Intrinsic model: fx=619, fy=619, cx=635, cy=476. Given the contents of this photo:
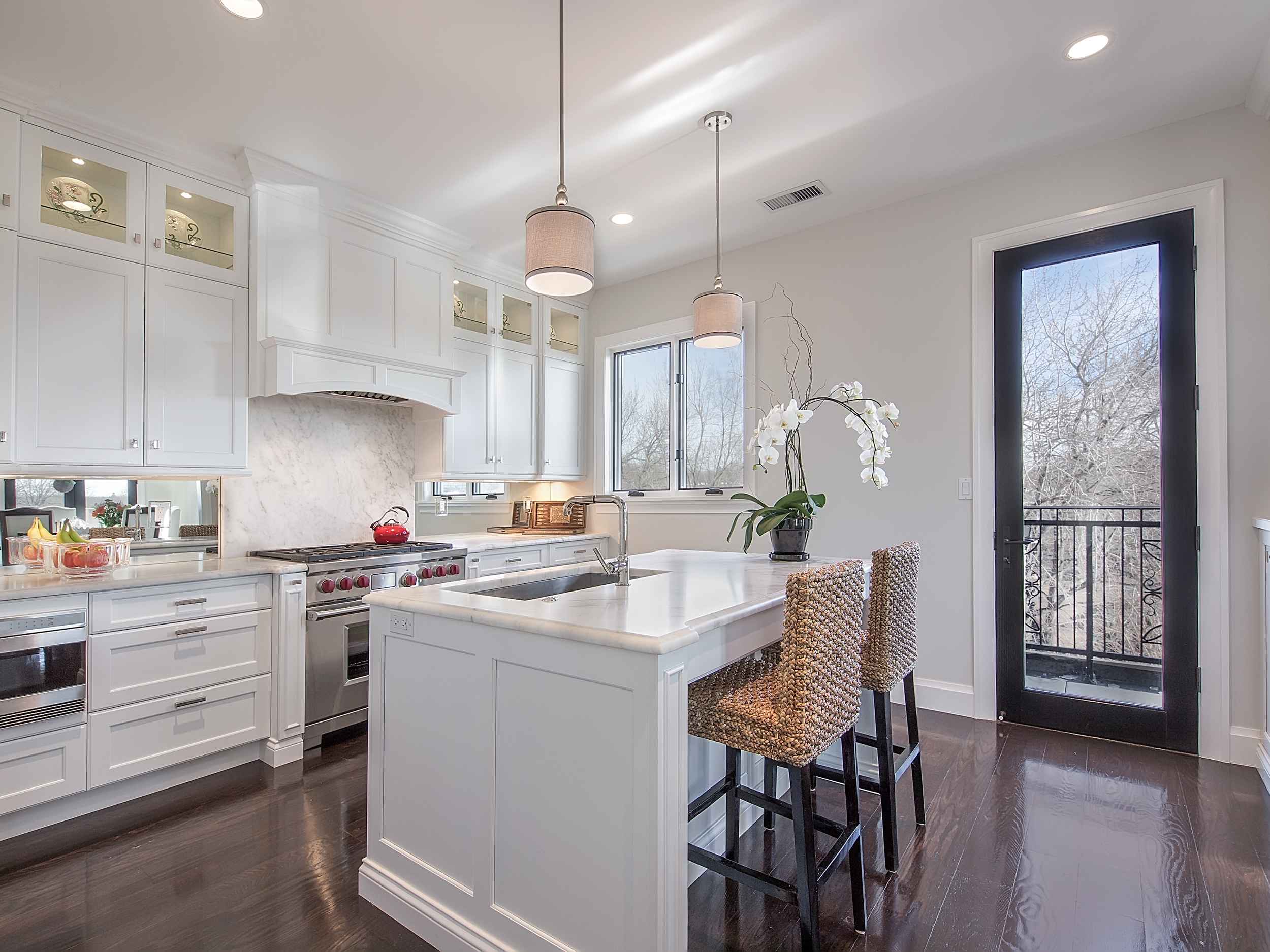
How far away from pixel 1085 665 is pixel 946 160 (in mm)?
2704

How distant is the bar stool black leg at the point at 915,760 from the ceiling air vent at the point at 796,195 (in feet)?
8.75

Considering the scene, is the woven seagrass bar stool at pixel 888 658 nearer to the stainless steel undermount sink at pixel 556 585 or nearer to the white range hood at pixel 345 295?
the stainless steel undermount sink at pixel 556 585

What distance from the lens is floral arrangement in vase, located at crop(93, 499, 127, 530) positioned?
2.93 metres

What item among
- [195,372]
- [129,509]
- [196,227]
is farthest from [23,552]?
[196,227]

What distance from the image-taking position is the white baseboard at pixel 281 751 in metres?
2.89

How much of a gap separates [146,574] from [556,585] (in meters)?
1.81

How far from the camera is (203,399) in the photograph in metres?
3.07

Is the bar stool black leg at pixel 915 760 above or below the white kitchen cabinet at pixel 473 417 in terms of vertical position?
below

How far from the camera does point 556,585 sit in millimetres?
2326

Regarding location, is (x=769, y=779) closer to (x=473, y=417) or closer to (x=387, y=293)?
(x=473, y=417)

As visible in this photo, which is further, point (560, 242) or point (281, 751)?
point (281, 751)

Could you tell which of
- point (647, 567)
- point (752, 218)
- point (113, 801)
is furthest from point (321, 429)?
point (752, 218)

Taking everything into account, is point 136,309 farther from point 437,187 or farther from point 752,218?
point 752,218

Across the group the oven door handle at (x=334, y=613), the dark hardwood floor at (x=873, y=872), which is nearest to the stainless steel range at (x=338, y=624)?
the oven door handle at (x=334, y=613)
